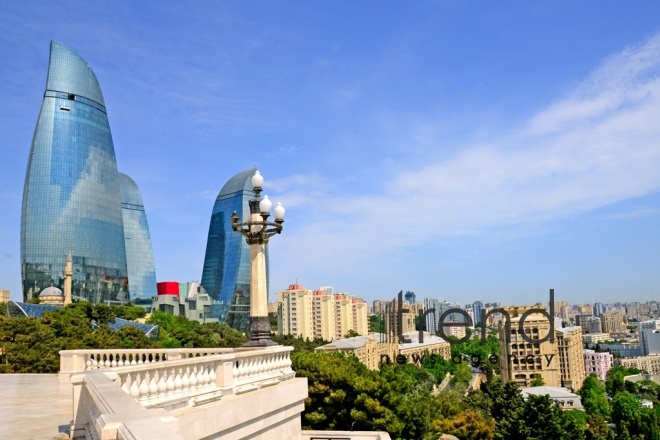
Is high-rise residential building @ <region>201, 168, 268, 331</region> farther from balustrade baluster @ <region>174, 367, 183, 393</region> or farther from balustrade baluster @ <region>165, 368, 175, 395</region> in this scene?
balustrade baluster @ <region>165, 368, 175, 395</region>

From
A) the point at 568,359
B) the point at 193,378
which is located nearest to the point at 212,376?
the point at 193,378

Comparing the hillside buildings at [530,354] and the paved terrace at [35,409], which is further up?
the paved terrace at [35,409]

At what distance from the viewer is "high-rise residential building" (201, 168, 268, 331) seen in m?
106

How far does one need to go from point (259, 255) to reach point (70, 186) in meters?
69.7

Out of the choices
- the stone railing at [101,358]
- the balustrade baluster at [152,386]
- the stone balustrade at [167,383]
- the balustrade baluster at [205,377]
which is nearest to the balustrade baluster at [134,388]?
the stone balustrade at [167,383]

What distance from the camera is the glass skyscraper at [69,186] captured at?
7169cm

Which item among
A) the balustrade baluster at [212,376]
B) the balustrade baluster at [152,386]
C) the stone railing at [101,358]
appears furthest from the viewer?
the stone railing at [101,358]

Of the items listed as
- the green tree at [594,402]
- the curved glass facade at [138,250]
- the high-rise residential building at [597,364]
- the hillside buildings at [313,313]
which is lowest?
the high-rise residential building at [597,364]

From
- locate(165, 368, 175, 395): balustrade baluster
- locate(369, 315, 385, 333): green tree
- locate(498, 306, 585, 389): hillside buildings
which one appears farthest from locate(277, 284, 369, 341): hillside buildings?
locate(165, 368, 175, 395): balustrade baluster

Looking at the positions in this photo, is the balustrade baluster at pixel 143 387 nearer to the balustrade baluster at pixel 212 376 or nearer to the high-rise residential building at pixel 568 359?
the balustrade baluster at pixel 212 376

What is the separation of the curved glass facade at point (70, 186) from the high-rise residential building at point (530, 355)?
62491 millimetres

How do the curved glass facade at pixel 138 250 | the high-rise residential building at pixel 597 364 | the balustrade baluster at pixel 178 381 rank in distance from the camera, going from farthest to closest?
the high-rise residential building at pixel 597 364
the curved glass facade at pixel 138 250
the balustrade baluster at pixel 178 381

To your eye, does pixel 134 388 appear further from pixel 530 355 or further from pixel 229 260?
pixel 229 260

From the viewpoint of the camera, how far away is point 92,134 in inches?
2977
